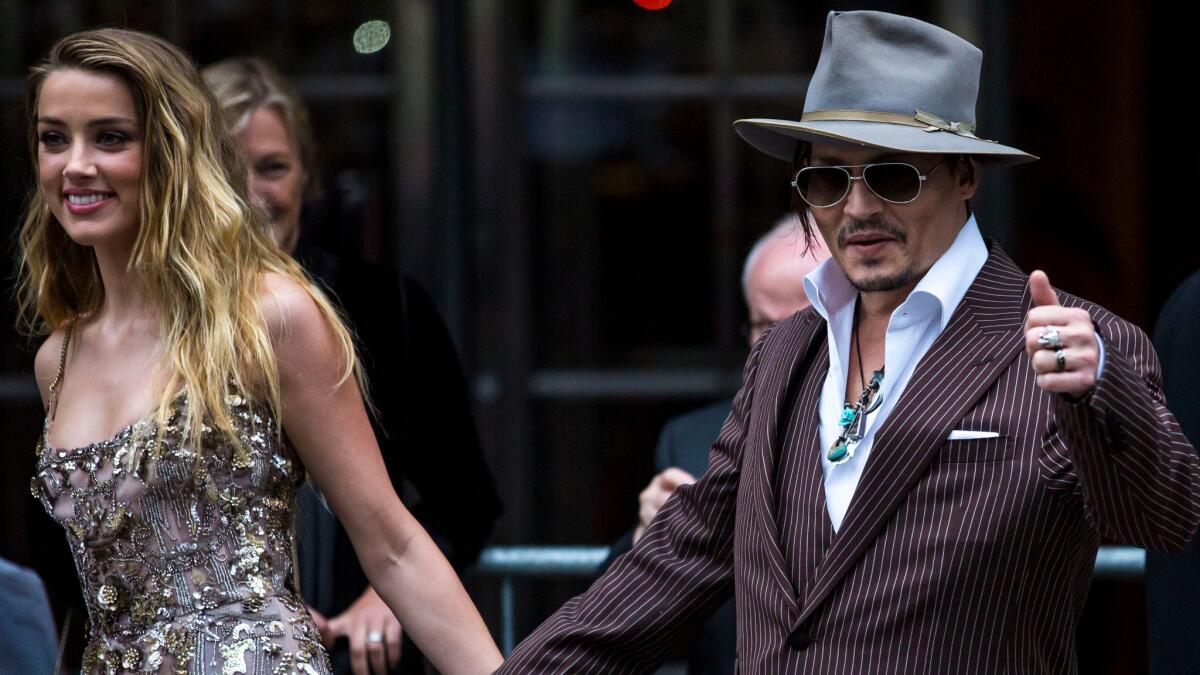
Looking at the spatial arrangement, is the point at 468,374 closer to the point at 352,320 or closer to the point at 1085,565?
the point at 352,320

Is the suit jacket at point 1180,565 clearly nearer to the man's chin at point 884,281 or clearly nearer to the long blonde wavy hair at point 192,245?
the man's chin at point 884,281

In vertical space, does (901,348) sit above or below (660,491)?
above

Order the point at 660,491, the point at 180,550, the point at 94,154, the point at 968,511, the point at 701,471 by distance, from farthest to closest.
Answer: the point at 701,471, the point at 660,491, the point at 94,154, the point at 180,550, the point at 968,511

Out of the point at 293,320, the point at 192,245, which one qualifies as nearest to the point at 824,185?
the point at 293,320

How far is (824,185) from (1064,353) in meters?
0.61

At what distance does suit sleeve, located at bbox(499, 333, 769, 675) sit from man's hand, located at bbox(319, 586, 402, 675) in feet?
2.33

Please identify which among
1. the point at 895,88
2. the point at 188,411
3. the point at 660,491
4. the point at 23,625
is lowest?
the point at 23,625

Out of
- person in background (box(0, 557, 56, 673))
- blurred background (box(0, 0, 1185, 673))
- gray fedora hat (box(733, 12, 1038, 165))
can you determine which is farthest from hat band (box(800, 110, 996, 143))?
blurred background (box(0, 0, 1185, 673))

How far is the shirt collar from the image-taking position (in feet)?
8.10

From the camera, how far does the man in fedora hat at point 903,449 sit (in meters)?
2.17

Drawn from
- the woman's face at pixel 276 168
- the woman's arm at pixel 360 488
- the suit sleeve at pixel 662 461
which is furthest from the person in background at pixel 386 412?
the woman's arm at pixel 360 488

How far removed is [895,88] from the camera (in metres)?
2.60

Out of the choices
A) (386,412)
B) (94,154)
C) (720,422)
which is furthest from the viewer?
(720,422)

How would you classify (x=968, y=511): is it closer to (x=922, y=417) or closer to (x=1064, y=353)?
(x=922, y=417)
